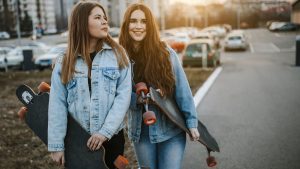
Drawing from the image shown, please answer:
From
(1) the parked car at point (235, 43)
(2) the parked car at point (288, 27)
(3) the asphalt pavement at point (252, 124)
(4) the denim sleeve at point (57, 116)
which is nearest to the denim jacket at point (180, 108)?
(4) the denim sleeve at point (57, 116)

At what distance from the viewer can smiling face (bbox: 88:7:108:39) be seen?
9.07 feet

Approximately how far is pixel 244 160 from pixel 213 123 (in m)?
2.23

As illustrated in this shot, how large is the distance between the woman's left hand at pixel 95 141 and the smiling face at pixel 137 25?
92 cm

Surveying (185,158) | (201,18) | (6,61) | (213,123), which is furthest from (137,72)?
(201,18)

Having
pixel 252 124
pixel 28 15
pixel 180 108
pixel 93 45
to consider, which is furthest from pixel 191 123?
pixel 28 15

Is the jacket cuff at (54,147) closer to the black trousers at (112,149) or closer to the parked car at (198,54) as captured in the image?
the black trousers at (112,149)

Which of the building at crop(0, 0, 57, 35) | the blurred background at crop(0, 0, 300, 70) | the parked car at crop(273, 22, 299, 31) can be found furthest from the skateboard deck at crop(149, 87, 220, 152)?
the building at crop(0, 0, 57, 35)

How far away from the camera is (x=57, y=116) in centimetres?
267

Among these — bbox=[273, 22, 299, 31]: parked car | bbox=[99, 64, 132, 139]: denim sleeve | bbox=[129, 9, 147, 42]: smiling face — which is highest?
bbox=[129, 9, 147, 42]: smiling face

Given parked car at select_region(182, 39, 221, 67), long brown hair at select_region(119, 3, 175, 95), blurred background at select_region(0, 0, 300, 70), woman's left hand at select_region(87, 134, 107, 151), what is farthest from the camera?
blurred background at select_region(0, 0, 300, 70)

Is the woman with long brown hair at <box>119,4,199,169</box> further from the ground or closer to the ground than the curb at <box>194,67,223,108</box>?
further from the ground

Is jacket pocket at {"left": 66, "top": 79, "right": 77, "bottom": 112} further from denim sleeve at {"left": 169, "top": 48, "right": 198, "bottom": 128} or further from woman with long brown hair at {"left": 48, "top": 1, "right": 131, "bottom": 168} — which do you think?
denim sleeve at {"left": 169, "top": 48, "right": 198, "bottom": 128}

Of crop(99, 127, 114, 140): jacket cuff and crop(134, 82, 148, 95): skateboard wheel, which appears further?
crop(134, 82, 148, 95): skateboard wheel

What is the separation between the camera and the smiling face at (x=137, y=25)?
3.16 meters
